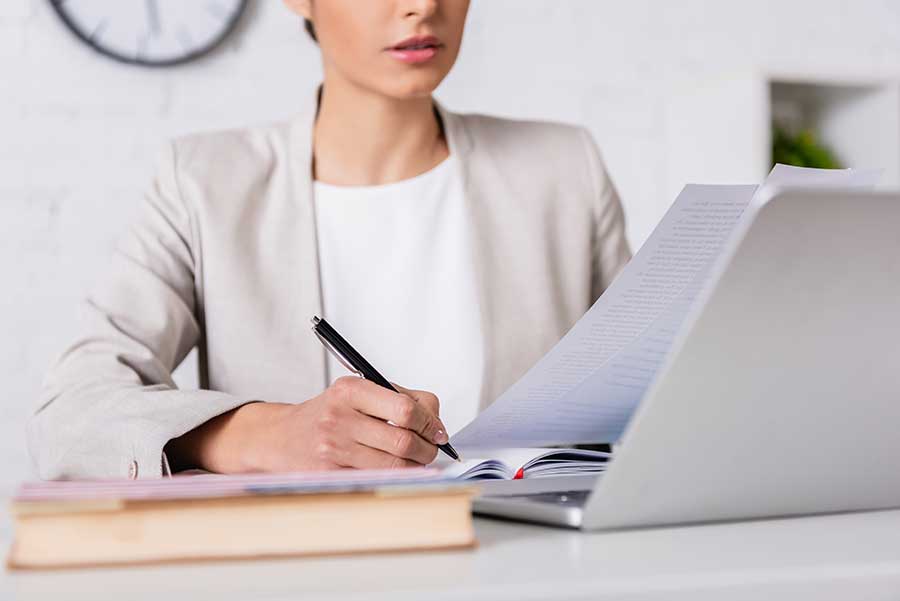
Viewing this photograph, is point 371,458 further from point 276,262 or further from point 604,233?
point 604,233

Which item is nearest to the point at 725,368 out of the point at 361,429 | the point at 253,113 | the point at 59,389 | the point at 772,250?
the point at 772,250

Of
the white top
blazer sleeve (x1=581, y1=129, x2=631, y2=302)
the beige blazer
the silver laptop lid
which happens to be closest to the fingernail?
the silver laptop lid

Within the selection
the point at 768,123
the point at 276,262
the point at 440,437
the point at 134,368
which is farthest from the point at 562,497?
the point at 768,123

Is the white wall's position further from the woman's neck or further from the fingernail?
the fingernail

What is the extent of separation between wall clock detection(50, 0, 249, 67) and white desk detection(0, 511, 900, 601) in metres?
2.32

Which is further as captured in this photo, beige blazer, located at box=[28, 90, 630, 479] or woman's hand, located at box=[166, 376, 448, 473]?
beige blazer, located at box=[28, 90, 630, 479]

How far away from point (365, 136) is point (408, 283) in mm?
214

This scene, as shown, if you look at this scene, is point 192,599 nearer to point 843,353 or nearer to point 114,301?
point 843,353

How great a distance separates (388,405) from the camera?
79 centimetres

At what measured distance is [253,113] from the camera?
2686 millimetres

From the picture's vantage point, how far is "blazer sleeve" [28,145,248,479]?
912 mm

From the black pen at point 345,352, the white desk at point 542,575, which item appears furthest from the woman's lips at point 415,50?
the white desk at point 542,575

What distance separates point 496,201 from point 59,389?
0.65 meters

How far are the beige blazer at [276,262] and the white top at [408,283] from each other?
29 mm
